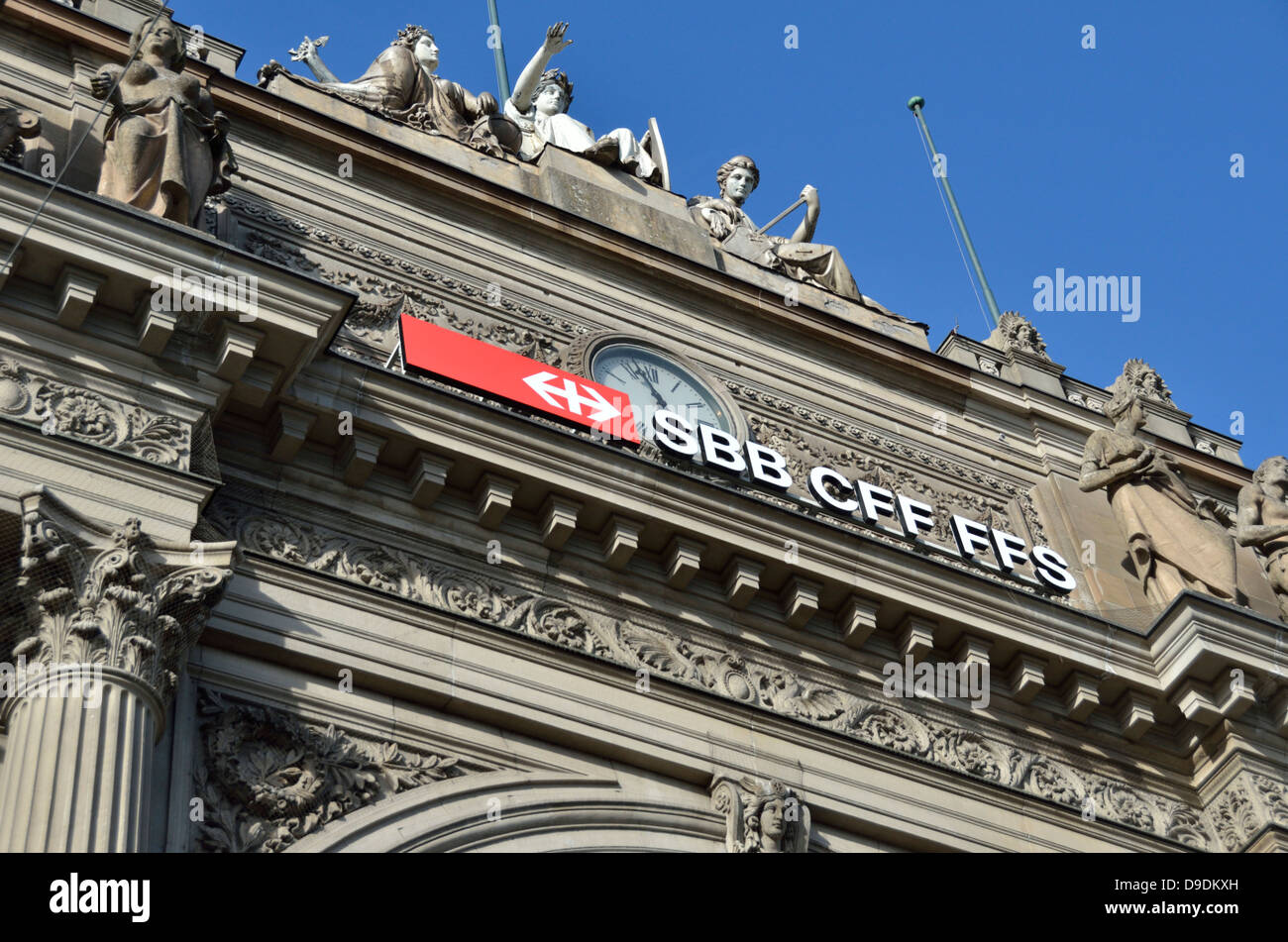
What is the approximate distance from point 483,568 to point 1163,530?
8.18m

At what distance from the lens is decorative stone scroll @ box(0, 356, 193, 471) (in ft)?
46.2

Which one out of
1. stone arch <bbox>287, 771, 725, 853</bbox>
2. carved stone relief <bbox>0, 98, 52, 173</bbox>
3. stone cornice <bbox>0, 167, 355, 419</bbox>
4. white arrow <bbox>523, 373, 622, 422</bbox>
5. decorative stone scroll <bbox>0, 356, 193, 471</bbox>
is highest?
carved stone relief <bbox>0, 98, 52, 173</bbox>

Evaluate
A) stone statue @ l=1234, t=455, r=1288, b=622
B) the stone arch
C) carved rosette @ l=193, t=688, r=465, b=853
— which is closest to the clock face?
the stone arch

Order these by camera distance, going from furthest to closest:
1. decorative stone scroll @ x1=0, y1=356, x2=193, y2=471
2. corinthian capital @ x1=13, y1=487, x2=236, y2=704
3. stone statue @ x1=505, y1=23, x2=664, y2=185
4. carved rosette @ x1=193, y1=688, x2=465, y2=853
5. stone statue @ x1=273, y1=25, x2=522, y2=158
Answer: stone statue @ x1=505, y1=23, x2=664, y2=185
stone statue @ x1=273, y1=25, x2=522, y2=158
decorative stone scroll @ x1=0, y1=356, x2=193, y2=471
carved rosette @ x1=193, y1=688, x2=465, y2=853
corinthian capital @ x1=13, y1=487, x2=236, y2=704

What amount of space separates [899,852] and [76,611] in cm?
723

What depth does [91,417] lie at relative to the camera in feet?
47.1

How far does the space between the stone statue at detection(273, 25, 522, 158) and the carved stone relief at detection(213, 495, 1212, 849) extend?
7.39 m

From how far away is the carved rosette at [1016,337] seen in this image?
80.6 ft

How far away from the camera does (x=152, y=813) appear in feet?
42.7

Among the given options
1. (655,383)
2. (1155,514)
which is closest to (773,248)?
(655,383)

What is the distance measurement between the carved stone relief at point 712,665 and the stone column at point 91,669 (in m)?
1.83

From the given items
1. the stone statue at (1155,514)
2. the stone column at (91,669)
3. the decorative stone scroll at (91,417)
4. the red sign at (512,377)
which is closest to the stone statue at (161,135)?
the decorative stone scroll at (91,417)

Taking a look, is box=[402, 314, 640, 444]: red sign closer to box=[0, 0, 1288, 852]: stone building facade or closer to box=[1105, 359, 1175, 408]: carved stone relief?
box=[0, 0, 1288, 852]: stone building facade

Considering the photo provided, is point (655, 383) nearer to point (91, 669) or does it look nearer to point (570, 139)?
point (570, 139)
